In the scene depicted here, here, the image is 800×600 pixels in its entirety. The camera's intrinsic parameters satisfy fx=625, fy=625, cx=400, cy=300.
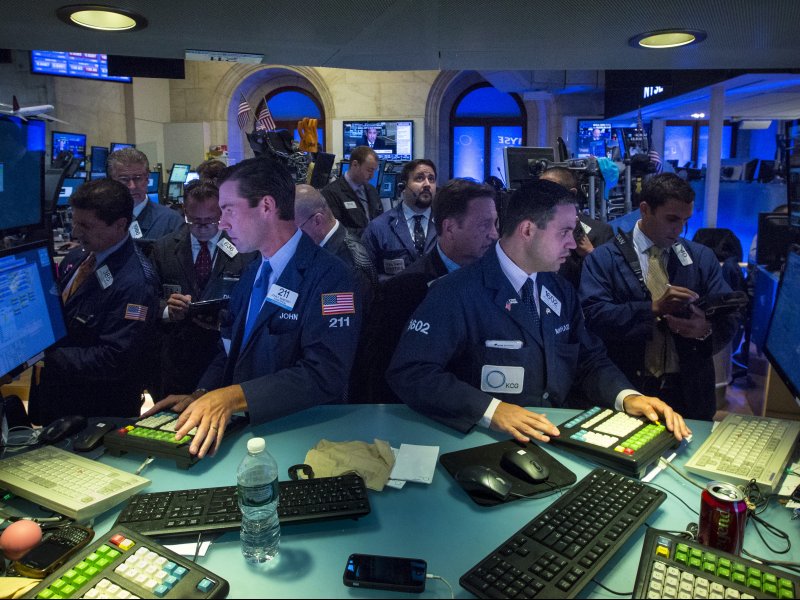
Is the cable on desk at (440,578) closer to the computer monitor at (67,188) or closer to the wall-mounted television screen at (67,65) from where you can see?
the computer monitor at (67,188)

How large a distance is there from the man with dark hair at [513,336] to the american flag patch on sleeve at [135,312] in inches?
45.3

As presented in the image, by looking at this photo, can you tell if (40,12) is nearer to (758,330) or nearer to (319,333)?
(319,333)

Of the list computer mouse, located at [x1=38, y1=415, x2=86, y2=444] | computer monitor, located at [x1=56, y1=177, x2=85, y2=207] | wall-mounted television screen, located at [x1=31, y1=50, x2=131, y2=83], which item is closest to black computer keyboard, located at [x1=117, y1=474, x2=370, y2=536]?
computer mouse, located at [x1=38, y1=415, x2=86, y2=444]

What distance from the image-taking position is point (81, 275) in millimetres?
2561

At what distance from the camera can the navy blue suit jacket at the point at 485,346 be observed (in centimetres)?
190

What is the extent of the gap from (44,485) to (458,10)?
1.51 m

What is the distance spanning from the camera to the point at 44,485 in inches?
54.0

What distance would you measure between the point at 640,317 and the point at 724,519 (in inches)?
65.7

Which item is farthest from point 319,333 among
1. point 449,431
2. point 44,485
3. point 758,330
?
point 758,330

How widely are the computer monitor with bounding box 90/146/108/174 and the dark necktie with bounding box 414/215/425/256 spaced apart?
5.44 metres

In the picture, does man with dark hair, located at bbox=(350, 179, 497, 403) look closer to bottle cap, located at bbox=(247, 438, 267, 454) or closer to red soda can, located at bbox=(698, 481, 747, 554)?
bottle cap, located at bbox=(247, 438, 267, 454)

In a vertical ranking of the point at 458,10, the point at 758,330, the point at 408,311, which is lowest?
the point at 758,330

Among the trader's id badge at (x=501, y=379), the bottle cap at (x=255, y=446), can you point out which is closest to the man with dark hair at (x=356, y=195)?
the trader's id badge at (x=501, y=379)

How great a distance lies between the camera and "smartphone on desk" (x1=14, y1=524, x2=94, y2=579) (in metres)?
1.10
